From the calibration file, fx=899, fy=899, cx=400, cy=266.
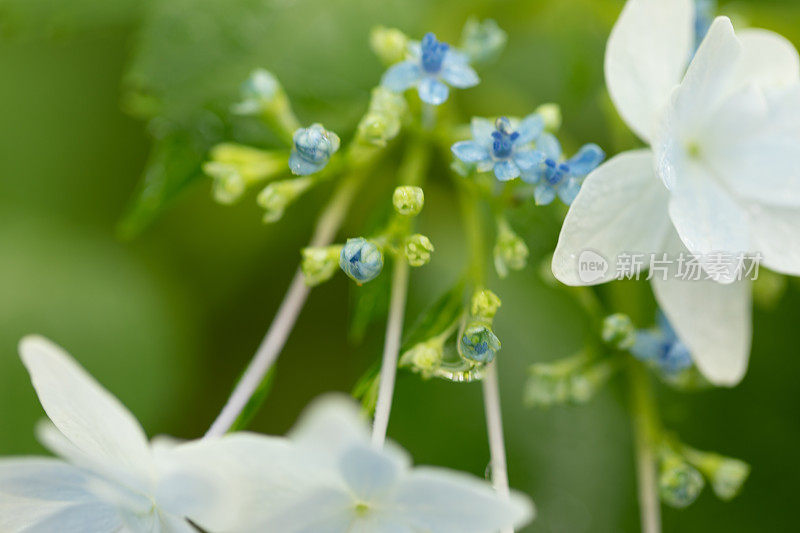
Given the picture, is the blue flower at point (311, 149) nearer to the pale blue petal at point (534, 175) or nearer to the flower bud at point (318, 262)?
the flower bud at point (318, 262)

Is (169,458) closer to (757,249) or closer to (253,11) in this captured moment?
(757,249)

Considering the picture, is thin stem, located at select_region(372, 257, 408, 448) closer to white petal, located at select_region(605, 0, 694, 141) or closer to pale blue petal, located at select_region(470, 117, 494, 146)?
pale blue petal, located at select_region(470, 117, 494, 146)

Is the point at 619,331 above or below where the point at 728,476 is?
above

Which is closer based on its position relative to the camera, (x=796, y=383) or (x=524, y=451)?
(x=524, y=451)

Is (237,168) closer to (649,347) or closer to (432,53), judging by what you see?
(432,53)

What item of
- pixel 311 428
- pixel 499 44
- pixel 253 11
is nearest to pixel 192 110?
pixel 253 11

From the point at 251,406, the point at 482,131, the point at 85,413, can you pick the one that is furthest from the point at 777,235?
the point at 85,413

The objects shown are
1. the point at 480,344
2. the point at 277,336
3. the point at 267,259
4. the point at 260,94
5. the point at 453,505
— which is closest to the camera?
the point at 453,505
